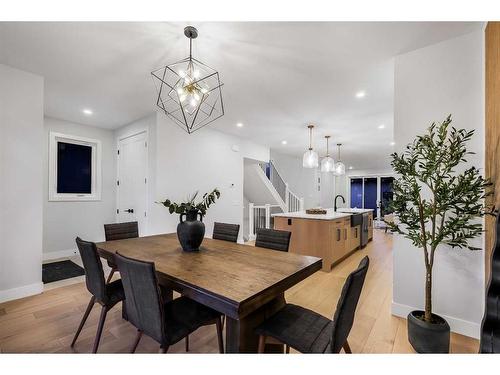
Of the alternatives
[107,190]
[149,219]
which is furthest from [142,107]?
[107,190]

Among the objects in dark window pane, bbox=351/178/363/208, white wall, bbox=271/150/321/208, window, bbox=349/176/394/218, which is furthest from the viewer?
dark window pane, bbox=351/178/363/208

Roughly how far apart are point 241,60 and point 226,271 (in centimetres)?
207

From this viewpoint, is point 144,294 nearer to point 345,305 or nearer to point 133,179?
point 345,305

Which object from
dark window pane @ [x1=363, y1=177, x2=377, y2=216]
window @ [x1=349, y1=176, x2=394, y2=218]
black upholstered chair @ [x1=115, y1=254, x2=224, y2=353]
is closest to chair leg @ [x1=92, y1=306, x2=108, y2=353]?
black upholstered chair @ [x1=115, y1=254, x2=224, y2=353]

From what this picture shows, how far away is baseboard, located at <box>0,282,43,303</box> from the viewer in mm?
2594

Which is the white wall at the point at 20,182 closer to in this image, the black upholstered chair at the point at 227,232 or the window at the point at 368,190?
the black upholstered chair at the point at 227,232

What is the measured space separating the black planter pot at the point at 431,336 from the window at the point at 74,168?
5433 mm

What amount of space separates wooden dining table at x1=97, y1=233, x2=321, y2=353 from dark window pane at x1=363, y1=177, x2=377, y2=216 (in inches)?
413

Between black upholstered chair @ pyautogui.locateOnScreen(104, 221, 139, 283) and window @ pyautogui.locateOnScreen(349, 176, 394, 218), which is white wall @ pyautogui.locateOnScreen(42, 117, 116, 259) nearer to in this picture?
black upholstered chair @ pyautogui.locateOnScreen(104, 221, 139, 283)

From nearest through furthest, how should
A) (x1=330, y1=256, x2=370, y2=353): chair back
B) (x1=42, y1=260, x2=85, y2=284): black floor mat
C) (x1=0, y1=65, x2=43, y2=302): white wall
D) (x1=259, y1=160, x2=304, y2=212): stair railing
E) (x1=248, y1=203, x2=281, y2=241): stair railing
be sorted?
(x1=330, y1=256, x2=370, y2=353): chair back
(x1=0, y1=65, x2=43, y2=302): white wall
(x1=42, y1=260, x2=85, y2=284): black floor mat
(x1=248, y1=203, x2=281, y2=241): stair railing
(x1=259, y1=160, x2=304, y2=212): stair railing

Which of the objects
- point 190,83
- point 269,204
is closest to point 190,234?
point 190,83

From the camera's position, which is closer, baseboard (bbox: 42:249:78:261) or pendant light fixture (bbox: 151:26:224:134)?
pendant light fixture (bbox: 151:26:224:134)

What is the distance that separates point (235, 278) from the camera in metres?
1.40

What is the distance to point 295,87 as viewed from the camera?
3027mm
